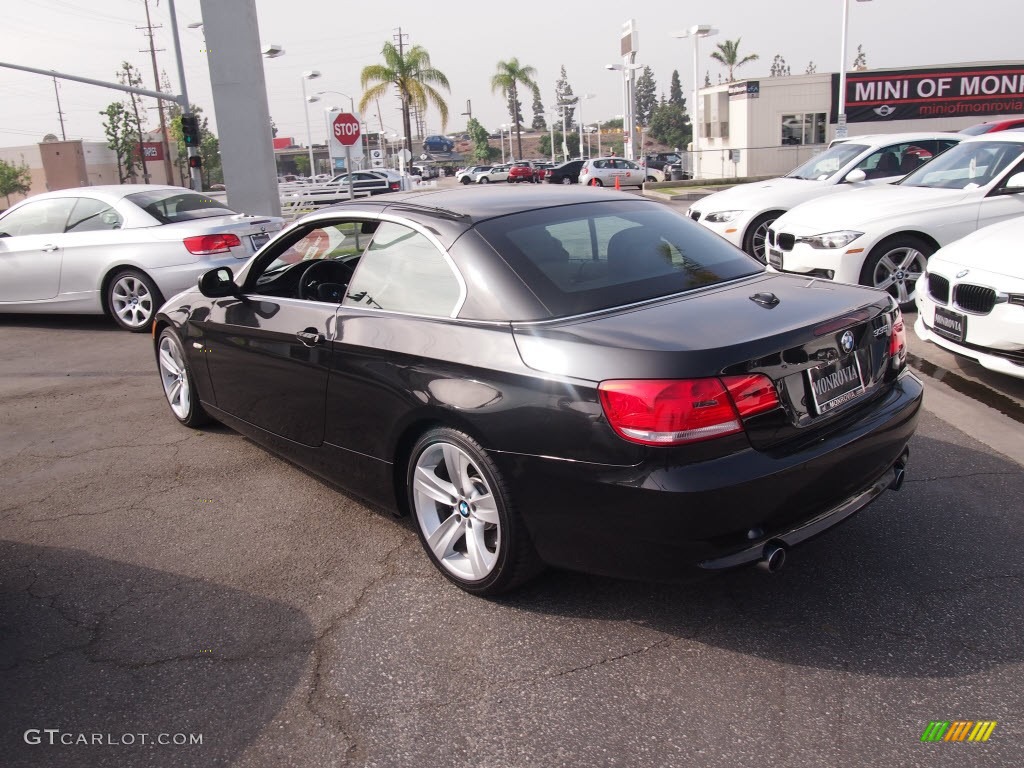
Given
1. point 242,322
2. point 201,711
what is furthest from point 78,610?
point 242,322

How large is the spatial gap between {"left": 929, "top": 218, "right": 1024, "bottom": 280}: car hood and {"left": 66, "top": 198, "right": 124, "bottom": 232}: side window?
819 centimetres

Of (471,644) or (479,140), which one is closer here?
(471,644)

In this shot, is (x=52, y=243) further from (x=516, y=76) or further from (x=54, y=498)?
(x=516, y=76)

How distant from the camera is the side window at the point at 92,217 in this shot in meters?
9.64

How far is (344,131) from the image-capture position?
19.4 metres

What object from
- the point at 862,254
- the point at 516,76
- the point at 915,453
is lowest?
the point at 915,453

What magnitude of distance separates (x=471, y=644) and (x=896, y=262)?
658 cm

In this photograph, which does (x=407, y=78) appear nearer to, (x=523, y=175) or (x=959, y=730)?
(x=523, y=175)

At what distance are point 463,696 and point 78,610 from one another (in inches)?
69.7

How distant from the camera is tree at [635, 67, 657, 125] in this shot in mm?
176075

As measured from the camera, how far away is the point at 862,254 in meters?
8.02

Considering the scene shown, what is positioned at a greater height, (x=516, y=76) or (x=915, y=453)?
(x=516, y=76)

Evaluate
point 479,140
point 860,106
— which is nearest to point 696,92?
point 860,106

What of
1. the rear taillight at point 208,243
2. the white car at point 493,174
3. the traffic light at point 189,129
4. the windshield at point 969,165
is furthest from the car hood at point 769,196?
the white car at point 493,174
